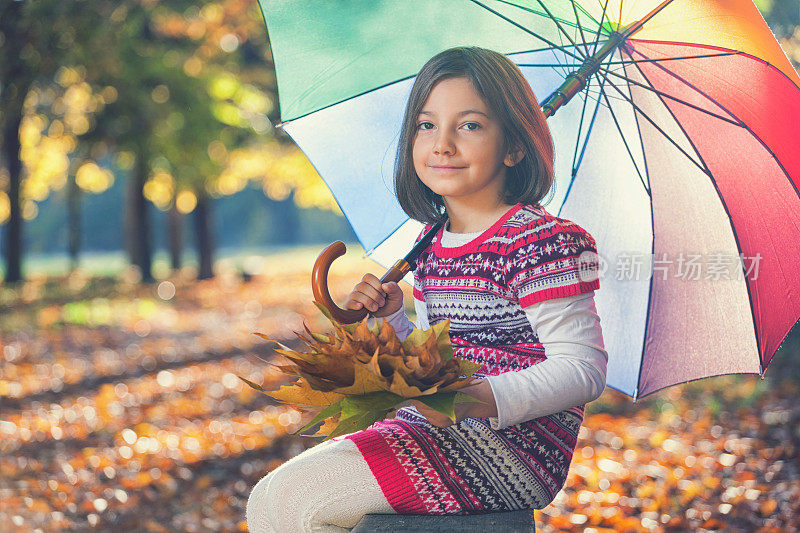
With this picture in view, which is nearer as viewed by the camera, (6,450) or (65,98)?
(6,450)

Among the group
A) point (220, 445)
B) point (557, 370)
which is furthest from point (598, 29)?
point (220, 445)

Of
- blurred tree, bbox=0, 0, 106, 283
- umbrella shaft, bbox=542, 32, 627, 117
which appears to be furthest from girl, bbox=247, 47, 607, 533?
blurred tree, bbox=0, 0, 106, 283

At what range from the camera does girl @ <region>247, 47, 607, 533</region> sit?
6.37 ft

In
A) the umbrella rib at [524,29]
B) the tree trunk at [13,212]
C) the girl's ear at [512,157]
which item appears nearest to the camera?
the girl's ear at [512,157]

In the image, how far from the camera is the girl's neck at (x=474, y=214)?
7.43 ft

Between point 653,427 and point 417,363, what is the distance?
4.90 metres

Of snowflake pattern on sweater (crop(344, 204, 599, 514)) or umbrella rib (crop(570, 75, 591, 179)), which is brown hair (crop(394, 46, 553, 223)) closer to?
snowflake pattern on sweater (crop(344, 204, 599, 514))

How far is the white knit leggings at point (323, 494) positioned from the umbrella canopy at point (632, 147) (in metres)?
1.05

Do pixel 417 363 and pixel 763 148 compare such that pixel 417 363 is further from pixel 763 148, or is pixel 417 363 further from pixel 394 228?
pixel 763 148

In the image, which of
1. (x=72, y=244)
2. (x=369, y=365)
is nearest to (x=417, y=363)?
(x=369, y=365)

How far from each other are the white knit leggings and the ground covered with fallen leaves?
2.63 meters

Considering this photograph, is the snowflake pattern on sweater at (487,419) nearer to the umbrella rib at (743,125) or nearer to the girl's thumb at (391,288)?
the girl's thumb at (391,288)

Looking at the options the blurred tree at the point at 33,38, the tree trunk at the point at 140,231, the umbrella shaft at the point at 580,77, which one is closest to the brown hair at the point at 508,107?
the umbrella shaft at the point at 580,77

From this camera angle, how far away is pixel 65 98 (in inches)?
688
